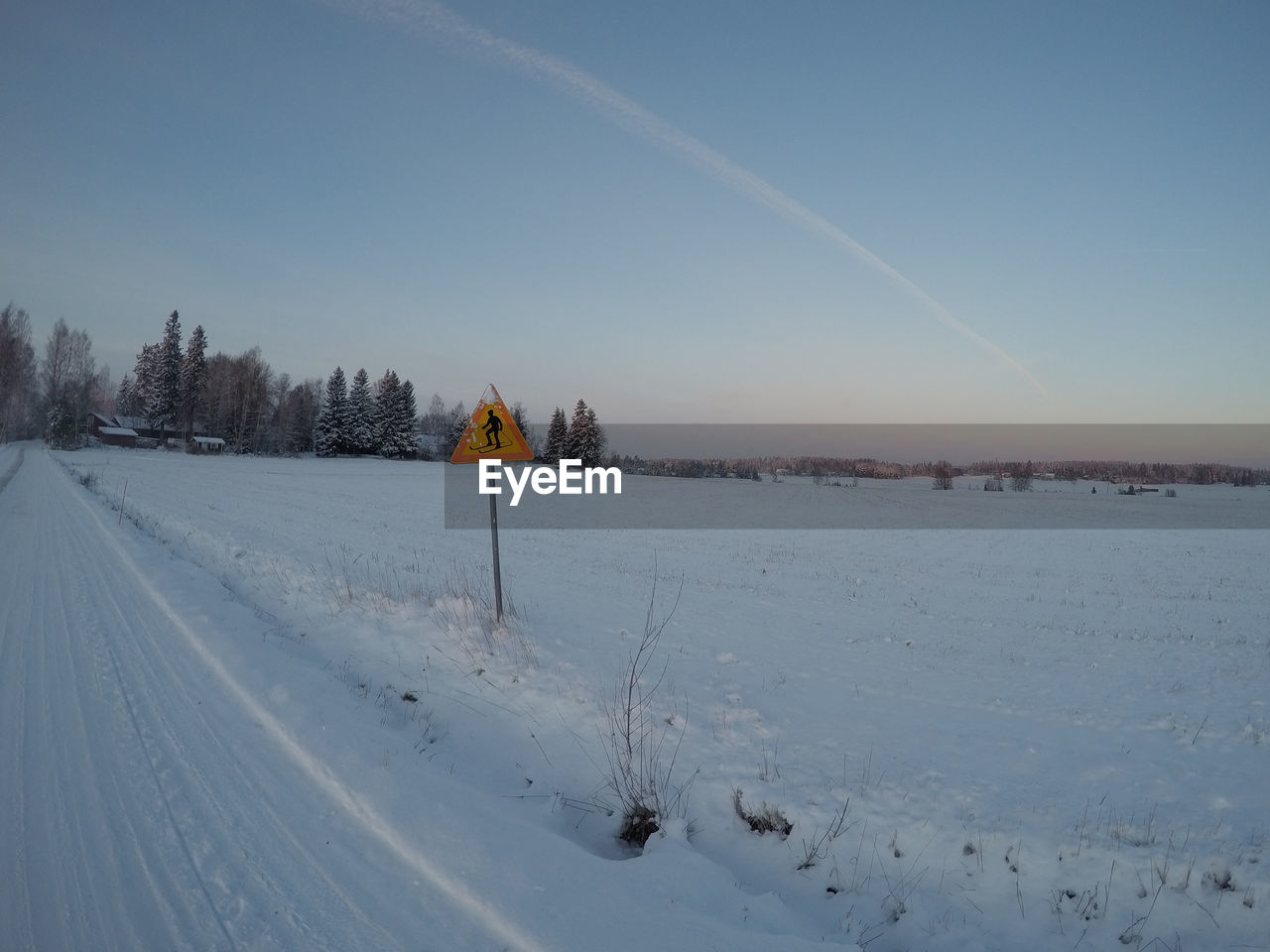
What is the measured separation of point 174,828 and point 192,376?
89506mm

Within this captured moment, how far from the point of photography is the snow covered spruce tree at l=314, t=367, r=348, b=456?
79.1 metres

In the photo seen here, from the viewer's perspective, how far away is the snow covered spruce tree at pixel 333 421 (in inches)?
3115

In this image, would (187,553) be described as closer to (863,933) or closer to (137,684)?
(137,684)

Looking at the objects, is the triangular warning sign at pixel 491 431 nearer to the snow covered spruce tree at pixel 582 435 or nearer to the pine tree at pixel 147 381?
the snow covered spruce tree at pixel 582 435

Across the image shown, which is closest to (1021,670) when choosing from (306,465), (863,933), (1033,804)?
(1033,804)

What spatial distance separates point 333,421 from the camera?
79.3m

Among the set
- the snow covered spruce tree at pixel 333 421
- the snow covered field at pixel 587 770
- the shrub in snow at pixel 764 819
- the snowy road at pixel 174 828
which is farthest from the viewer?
the snow covered spruce tree at pixel 333 421

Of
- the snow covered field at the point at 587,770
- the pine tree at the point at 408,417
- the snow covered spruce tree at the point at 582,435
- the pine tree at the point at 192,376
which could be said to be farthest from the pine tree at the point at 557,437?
the snow covered field at the point at 587,770

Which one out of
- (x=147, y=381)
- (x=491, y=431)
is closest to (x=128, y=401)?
(x=147, y=381)

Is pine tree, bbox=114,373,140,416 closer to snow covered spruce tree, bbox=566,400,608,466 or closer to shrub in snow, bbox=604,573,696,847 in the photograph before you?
snow covered spruce tree, bbox=566,400,608,466

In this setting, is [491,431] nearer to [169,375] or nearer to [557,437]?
[557,437]

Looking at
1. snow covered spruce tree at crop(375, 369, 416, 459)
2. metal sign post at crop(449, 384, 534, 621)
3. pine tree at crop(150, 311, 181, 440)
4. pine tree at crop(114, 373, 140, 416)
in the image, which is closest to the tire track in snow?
metal sign post at crop(449, 384, 534, 621)

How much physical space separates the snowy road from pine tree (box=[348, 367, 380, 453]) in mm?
80212

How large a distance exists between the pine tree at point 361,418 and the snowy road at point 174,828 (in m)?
80.2
